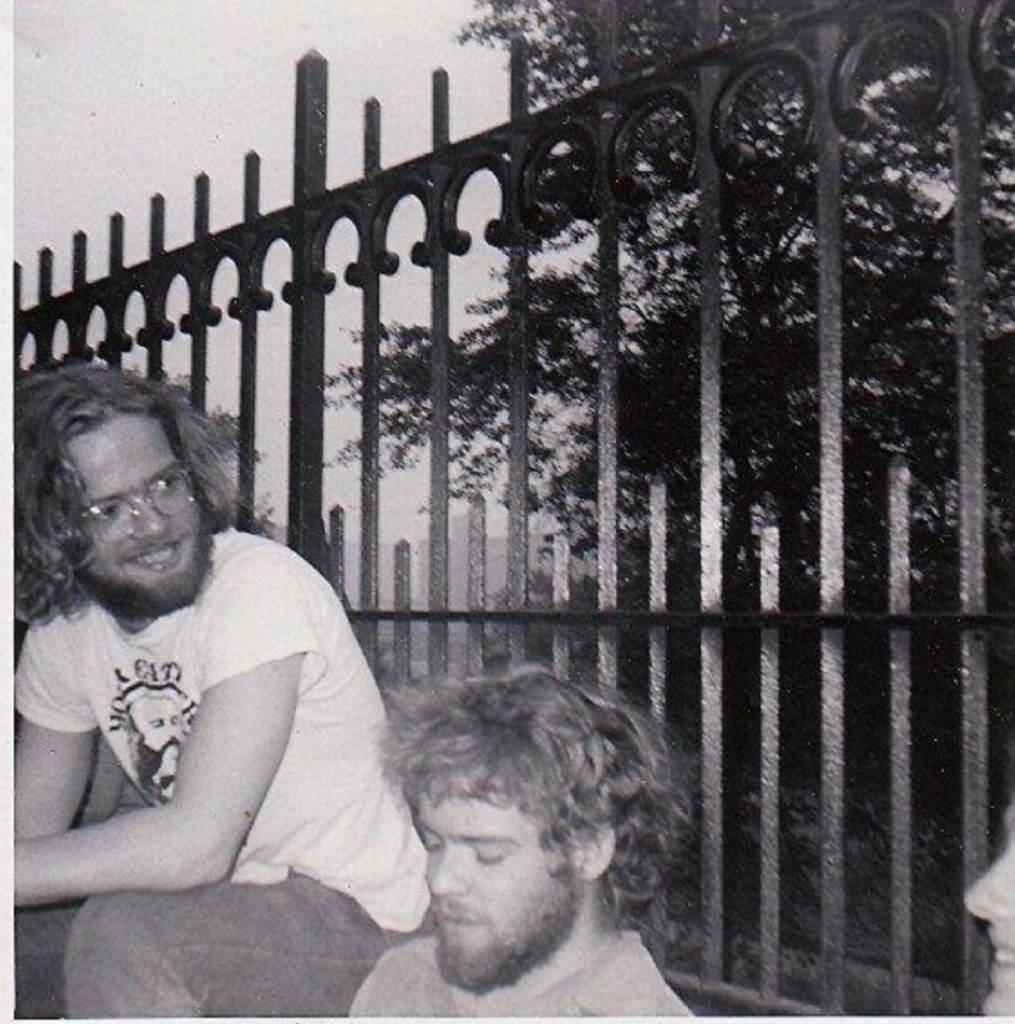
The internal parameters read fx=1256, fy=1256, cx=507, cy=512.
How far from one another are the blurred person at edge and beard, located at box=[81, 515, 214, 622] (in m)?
0.91

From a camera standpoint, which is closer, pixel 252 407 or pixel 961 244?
pixel 961 244

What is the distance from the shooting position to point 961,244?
1.25 m

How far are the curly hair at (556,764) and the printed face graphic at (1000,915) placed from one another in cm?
34

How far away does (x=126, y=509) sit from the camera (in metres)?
1.52

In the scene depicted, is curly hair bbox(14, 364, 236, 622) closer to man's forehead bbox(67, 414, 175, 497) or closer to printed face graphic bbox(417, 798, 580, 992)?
man's forehead bbox(67, 414, 175, 497)

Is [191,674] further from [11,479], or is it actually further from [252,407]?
[252,407]

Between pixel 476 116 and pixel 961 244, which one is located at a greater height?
pixel 476 116

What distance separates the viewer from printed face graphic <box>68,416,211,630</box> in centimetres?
151

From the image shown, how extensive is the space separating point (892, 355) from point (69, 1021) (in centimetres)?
119

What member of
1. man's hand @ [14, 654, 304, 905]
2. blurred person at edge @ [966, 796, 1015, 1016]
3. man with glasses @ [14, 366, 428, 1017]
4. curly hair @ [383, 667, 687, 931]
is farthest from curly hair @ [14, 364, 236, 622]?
blurred person at edge @ [966, 796, 1015, 1016]

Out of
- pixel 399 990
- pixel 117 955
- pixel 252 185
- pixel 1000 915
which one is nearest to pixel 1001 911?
pixel 1000 915

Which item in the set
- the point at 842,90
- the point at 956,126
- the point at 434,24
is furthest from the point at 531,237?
the point at 956,126

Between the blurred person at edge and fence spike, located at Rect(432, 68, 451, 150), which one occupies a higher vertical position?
fence spike, located at Rect(432, 68, 451, 150)

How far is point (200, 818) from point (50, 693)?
421 millimetres
